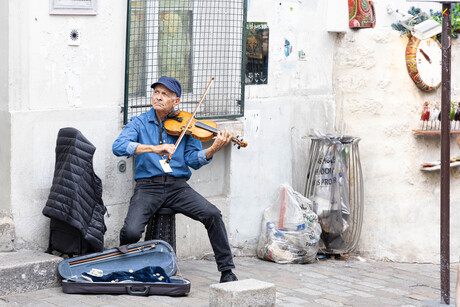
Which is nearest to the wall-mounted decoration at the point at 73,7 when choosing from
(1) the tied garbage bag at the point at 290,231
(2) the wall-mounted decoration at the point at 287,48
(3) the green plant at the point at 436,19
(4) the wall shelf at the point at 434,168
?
(2) the wall-mounted decoration at the point at 287,48

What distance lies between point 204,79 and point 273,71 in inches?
29.0

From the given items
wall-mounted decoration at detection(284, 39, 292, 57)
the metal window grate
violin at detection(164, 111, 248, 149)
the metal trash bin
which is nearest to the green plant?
wall-mounted decoration at detection(284, 39, 292, 57)

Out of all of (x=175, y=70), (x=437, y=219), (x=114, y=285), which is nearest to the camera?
(x=114, y=285)

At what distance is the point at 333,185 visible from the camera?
7.06 m

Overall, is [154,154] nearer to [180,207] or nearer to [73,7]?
[180,207]

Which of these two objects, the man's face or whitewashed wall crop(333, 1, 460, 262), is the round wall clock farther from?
the man's face

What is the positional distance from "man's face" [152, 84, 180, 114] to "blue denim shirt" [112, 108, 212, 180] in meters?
0.09

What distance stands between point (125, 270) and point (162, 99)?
1.25m

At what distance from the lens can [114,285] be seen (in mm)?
5203

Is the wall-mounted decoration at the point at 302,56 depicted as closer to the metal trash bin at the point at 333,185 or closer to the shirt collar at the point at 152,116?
the metal trash bin at the point at 333,185

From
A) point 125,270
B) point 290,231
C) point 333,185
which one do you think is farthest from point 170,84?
point 333,185

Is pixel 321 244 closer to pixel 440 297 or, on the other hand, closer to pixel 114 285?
pixel 440 297

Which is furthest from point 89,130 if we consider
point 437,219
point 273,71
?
point 437,219

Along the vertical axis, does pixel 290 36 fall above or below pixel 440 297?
above
